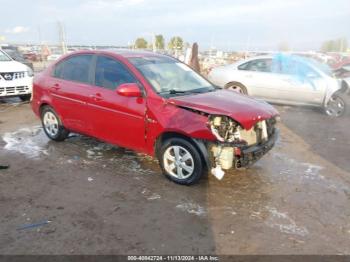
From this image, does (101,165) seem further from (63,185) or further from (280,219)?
(280,219)

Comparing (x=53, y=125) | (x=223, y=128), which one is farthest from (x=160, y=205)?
(x=53, y=125)

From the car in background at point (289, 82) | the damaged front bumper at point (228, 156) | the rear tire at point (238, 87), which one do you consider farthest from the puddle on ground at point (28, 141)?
the car in background at point (289, 82)

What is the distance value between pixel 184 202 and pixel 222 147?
2.65 feet

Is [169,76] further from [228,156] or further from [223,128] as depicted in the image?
[228,156]

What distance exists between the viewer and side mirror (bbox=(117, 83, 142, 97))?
4636 mm

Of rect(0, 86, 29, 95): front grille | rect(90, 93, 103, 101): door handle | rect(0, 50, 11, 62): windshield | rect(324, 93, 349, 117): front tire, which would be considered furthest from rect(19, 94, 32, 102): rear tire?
rect(324, 93, 349, 117): front tire

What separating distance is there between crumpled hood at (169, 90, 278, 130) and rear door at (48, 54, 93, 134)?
1.74 m

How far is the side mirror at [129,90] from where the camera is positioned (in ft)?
15.2

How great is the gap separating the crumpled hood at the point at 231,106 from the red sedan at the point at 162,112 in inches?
0.5

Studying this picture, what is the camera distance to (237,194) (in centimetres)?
442

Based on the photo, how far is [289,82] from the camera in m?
9.66

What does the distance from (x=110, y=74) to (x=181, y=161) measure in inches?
70.6

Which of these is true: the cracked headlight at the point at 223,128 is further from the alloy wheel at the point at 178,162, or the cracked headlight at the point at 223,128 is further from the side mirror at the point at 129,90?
the side mirror at the point at 129,90

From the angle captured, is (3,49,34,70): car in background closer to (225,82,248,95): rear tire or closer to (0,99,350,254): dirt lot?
(225,82,248,95): rear tire
